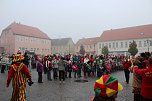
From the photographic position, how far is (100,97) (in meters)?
3.03

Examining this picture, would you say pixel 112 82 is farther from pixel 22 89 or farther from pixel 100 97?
pixel 22 89

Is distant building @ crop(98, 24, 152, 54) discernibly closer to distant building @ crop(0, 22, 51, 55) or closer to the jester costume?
distant building @ crop(0, 22, 51, 55)

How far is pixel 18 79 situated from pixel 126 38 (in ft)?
230

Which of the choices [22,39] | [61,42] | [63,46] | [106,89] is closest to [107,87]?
[106,89]

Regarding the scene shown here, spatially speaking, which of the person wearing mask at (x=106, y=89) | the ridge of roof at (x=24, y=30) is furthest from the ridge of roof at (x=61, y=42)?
the person wearing mask at (x=106, y=89)

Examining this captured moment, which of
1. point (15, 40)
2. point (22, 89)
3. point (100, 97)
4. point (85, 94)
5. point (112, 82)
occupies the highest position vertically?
point (15, 40)

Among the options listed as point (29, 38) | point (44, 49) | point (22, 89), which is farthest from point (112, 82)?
point (44, 49)

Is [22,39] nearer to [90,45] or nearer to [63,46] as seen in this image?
[90,45]

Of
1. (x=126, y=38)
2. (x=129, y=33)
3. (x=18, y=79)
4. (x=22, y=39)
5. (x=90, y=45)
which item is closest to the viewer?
(x=18, y=79)

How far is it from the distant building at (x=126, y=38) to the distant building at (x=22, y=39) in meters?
21.3

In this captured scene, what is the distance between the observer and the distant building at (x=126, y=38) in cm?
7131

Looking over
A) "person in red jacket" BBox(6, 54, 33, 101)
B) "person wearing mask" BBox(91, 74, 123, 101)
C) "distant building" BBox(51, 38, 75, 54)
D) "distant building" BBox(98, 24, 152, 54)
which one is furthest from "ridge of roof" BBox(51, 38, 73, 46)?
"person wearing mask" BBox(91, 74, 123, 101)

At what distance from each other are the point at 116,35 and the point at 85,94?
69.7 meters

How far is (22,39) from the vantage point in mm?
76188
